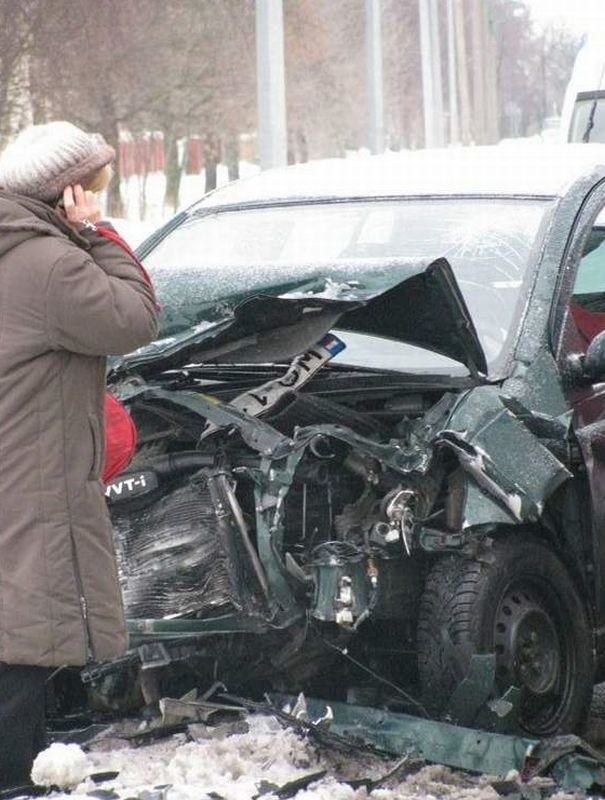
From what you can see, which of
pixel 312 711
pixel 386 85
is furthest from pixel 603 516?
pixel 386 85

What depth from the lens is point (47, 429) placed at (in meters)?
3.32

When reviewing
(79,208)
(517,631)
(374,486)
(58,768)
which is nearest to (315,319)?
(374,486)

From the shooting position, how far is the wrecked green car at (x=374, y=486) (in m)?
4.21

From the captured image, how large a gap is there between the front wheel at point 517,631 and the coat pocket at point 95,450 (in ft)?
4.28

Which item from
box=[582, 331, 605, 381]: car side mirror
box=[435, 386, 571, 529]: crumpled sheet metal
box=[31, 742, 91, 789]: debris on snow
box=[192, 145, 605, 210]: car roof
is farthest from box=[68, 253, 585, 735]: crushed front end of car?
box=[192, 145, 605, 210]: car roof

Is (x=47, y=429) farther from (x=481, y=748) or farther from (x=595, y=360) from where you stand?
(x=595, y=360)

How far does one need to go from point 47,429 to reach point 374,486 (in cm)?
134

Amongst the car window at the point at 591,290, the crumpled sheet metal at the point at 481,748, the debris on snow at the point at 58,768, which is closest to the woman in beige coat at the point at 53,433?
the debris on snow at the point at 58,768

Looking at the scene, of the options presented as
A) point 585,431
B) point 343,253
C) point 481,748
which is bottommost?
point 481,748

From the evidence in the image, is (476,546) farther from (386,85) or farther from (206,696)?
(386,85)

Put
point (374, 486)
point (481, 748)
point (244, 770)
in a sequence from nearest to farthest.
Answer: point (244, 770) < point (481, 748) < point (374, 486)

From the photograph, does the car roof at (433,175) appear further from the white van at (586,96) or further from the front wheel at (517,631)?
the white van at (586,96)

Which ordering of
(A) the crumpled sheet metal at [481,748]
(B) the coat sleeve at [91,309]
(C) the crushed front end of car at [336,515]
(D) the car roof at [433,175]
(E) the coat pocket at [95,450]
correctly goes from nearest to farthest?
(B) the coat sleeve at [91,309]
(E) the coat pocket at [95,450]
(A) the crumpled sheet metal at [481,748]
(C) the crushed front end of car at [336,515]
(D) the car roof at [433,175]

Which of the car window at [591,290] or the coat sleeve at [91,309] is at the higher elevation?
the coat sleeve at [91,309]
